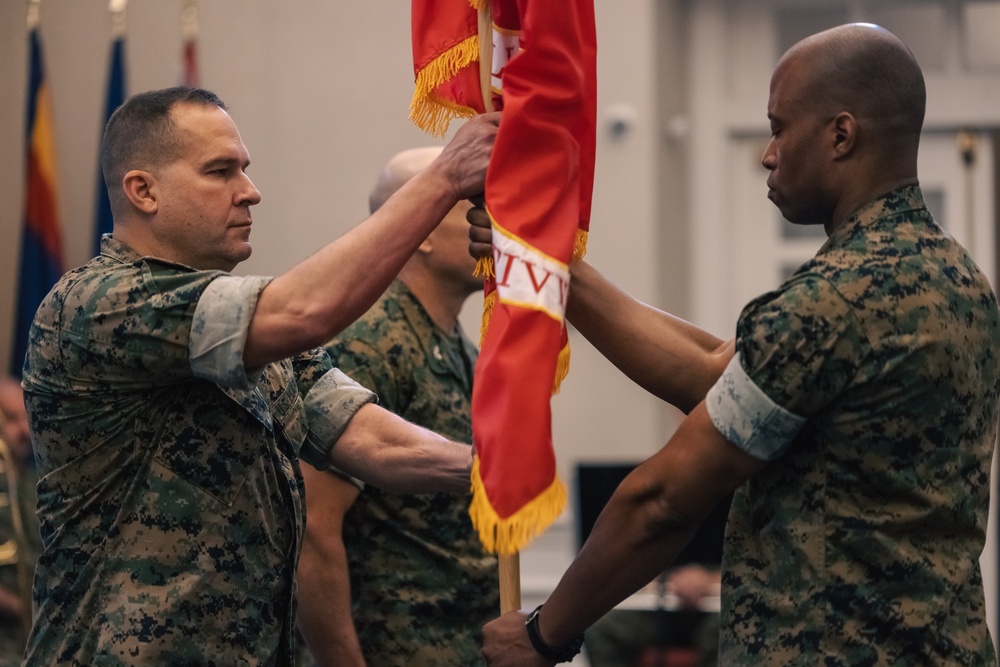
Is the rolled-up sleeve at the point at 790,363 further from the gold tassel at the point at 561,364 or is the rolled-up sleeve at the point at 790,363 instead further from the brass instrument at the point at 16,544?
the brass instrument at the point at 16,544

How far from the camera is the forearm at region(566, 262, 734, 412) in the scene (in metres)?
2.31

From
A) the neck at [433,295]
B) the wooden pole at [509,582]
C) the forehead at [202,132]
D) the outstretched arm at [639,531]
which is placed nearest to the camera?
the outstretched arm at [639,531]

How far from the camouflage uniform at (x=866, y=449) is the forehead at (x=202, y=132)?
88 centimetres

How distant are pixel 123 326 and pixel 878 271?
1.07 meters

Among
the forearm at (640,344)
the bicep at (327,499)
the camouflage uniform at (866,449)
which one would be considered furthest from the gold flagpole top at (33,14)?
the camouflage uniform at (866,449)

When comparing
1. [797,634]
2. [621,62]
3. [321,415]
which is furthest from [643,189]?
[797,634]

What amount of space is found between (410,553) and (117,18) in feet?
12.2

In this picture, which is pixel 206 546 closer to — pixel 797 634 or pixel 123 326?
pixel 123 326

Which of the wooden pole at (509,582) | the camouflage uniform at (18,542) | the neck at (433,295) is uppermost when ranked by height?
the neck at (433,295)

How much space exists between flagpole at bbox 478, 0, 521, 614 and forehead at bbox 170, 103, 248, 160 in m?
0.43

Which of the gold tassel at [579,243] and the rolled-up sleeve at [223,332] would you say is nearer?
the rolled-up sleeve at [223,332]

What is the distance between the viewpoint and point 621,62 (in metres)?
5.28

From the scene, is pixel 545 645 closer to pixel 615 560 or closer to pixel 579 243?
pixel 615 560

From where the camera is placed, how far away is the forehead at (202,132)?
7.13ft
